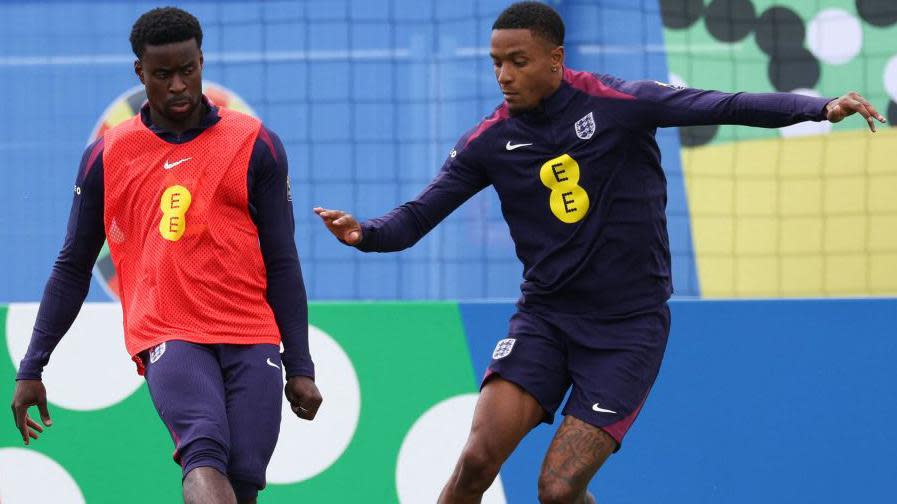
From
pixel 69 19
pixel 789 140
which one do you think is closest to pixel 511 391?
pixel 789 140

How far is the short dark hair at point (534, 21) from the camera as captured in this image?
521 cm

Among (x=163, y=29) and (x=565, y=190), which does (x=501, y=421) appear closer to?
(x=565, y=190)

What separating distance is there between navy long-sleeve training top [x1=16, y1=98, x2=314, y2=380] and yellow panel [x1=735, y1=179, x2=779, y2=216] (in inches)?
140

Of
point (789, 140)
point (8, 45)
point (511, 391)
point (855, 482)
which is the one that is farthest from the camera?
point (8, 45)

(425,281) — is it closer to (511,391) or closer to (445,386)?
(445,386)

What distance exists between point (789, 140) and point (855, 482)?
2299 mm

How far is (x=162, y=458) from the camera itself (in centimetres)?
671

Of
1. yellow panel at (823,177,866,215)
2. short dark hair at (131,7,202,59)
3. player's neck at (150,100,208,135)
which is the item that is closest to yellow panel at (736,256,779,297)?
yellow panel at (823,177,866,215)

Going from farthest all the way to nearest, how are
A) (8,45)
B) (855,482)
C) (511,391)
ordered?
(8,45), (855,482), (511,391)

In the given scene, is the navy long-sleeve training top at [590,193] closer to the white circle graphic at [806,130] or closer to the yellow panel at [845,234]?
the yellow panel at [845,234]

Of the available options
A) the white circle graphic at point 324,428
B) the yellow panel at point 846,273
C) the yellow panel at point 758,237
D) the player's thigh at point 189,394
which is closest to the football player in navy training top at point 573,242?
the player's thigh at point 189,394

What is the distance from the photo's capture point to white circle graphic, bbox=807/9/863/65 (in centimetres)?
811

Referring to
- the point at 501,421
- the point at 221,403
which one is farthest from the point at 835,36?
the point at 221,403

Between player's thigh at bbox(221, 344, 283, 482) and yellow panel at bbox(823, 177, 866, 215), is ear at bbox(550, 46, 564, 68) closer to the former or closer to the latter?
player's thigh at bbox(221, 344, 283, 482)
